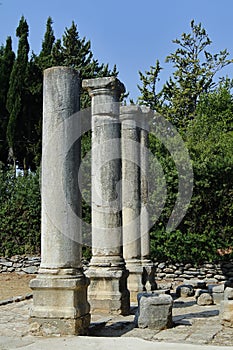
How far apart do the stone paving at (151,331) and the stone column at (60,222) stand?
461 millimetres

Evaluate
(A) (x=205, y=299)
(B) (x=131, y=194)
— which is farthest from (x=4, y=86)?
(A) (x=205, y=299)

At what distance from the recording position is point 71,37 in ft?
98.3

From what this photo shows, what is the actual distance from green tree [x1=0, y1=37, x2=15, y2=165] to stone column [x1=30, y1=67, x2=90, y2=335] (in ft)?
63.8

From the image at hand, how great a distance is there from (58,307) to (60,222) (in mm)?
1169

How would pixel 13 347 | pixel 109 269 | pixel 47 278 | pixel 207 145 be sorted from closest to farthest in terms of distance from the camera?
1. pixel 13 347
2. pixel 47 278
3. pixel 109 269
4. pixel 207 145

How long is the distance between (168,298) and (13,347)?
265 centimetres

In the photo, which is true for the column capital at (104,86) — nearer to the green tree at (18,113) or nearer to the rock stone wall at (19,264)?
the rock stone wall at (19,264)

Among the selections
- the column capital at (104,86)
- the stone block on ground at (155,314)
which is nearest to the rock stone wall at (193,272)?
the column capital at (104,86)

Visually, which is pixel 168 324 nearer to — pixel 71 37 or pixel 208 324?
pixel 208 324

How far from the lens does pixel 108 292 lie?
9.02m

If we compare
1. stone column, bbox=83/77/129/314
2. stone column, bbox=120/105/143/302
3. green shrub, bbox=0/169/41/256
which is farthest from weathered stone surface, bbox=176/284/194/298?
green shrub, bbox=0/169/41/256

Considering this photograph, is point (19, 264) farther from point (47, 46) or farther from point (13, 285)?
point (47, 46)

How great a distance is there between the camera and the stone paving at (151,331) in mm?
6648

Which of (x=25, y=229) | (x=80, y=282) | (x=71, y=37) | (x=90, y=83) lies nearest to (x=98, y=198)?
(x=90, y=83)
